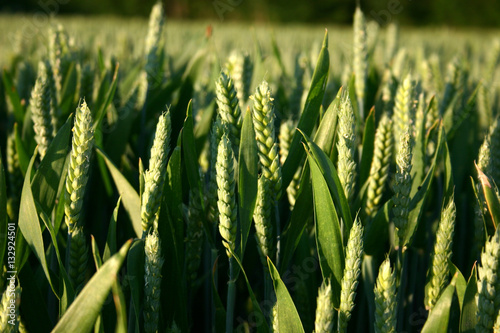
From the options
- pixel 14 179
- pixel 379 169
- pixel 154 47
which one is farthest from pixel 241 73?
pixel 14 179

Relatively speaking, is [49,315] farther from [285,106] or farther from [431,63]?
[431,63]

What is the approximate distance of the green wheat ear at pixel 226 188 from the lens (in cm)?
48

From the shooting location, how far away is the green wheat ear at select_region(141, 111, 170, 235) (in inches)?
19.6

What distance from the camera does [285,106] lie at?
1073 millimetres

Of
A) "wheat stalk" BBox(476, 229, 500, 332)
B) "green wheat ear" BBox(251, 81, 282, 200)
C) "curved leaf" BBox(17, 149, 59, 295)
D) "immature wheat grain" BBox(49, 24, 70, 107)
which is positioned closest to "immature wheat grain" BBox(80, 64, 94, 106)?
"immature wheat grain" BBox(49, 24, 70, 107)

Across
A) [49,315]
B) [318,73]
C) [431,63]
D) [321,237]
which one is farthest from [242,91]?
Answer: [431,63]

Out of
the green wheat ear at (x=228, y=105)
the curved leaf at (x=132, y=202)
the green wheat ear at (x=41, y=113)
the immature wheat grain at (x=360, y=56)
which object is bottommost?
the curved leaf at (x=132, y=202)

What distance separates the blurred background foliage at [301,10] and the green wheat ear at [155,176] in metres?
12.4

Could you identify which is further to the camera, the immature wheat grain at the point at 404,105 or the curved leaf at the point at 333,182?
the immature wheat grain at the point at 404,105

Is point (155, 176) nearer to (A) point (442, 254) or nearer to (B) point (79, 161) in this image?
(B) point (79, 161)

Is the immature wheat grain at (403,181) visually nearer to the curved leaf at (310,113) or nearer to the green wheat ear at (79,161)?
the curved leaf at (310,113)

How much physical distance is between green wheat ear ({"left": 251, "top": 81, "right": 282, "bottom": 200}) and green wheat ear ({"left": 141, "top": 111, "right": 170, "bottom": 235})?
108 mm

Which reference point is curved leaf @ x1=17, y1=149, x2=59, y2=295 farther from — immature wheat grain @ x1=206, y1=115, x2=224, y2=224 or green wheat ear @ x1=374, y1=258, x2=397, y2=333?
green wheat ear @ x1=374, y1=258, x2=397, y2=333

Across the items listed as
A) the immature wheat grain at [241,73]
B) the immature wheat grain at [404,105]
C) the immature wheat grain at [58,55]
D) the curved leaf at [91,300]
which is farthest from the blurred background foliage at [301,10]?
the curved leaf at [91,300]
